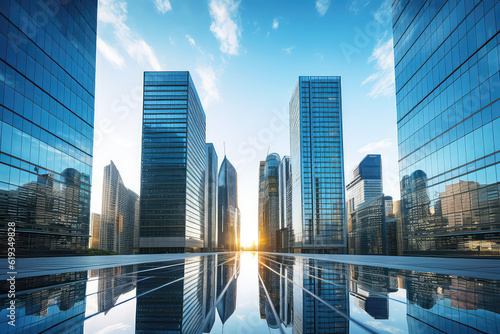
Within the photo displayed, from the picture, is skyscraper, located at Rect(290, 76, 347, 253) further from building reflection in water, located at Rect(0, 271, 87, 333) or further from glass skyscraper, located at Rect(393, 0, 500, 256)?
building reflection in water, located at Rect(0, 271, 87, 333)

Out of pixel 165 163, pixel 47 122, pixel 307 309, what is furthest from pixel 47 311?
pixel 165 163

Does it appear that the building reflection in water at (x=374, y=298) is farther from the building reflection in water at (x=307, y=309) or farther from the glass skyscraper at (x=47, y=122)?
the glass skyscraper at (x=47, y=122)

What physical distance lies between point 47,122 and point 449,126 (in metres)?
58.1

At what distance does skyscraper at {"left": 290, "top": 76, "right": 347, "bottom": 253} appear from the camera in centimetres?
14512

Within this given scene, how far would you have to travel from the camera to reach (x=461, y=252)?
42.6 metres

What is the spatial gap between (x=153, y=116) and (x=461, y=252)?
14111 centimetres

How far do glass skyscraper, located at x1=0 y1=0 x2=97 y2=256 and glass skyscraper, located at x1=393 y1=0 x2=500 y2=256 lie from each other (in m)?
57.3

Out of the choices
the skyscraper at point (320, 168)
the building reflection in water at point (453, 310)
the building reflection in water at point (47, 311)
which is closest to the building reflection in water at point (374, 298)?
the building reflection in water at point (453, 310)

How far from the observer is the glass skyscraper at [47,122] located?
3819 centimetres

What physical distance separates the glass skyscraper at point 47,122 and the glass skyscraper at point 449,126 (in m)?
57.3

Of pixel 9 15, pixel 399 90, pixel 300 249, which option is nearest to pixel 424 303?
pixel 9 15

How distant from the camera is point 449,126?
147ft

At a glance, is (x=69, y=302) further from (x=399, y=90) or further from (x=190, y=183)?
(x=190, y=183)

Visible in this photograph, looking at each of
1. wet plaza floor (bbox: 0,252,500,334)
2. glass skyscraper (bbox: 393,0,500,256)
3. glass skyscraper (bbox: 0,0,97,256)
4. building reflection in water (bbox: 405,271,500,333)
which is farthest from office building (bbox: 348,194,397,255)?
wet plaza floor (bbox: 0,252,500,334)
